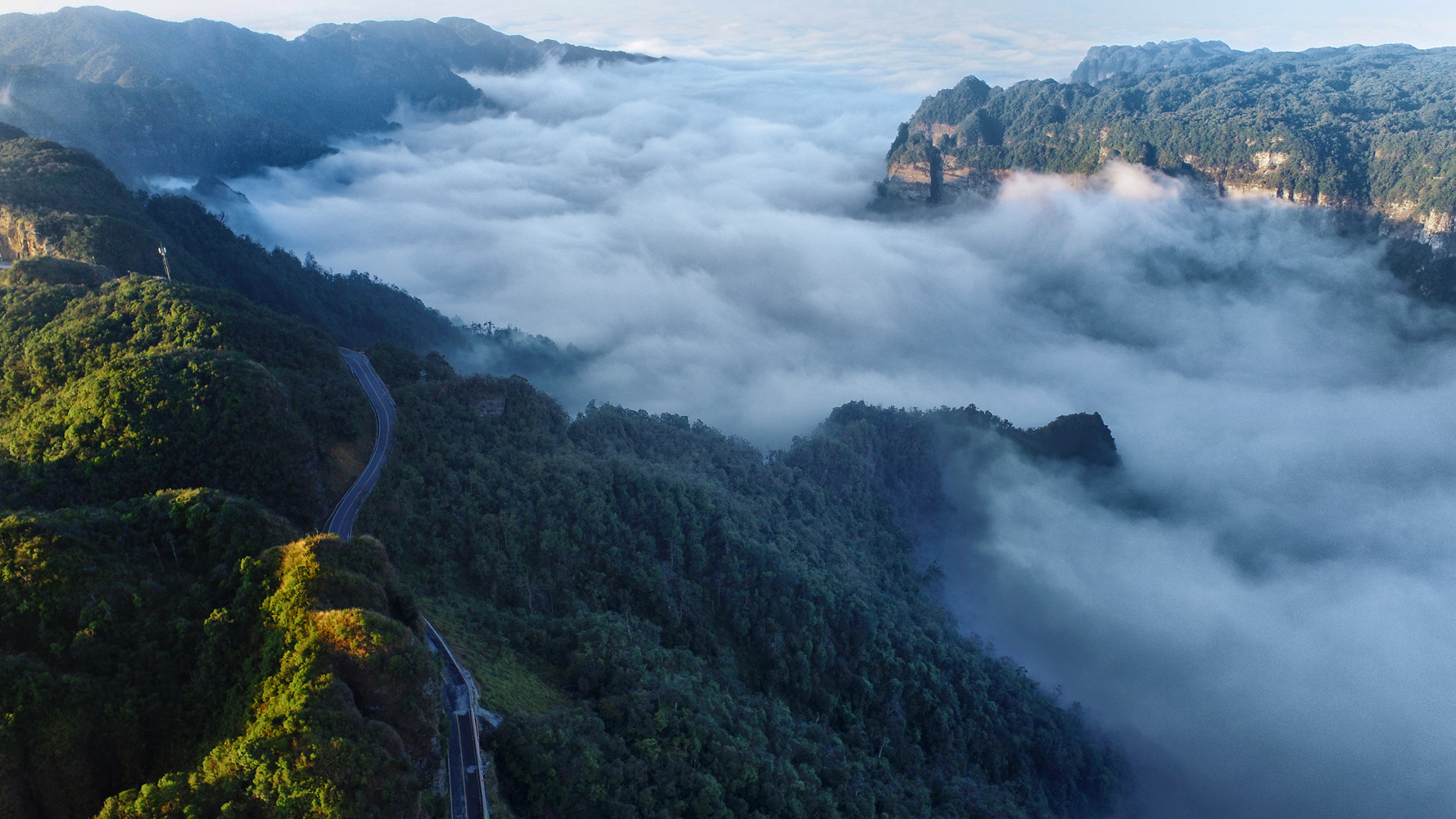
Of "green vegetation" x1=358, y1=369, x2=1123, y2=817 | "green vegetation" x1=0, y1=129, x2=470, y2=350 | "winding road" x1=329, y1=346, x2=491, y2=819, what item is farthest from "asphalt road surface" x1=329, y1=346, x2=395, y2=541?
"green vegetation" x1=0, y1=129, x2=470, y2=350

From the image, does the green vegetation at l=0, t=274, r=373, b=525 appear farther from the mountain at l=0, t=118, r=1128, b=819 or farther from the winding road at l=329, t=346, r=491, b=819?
the winding road at l=329, t=346, r=491, b=819

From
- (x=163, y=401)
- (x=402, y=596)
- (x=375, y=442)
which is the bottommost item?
(x=375, y=442)

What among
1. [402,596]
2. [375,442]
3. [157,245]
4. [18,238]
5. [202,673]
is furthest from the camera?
[157,245]

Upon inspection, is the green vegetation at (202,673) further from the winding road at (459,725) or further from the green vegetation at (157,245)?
the green vegetation at (157,245)

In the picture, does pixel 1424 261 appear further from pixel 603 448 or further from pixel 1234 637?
pixel 603 448

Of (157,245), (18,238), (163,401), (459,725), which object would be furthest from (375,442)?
(18,238)

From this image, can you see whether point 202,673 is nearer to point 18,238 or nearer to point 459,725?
point 459,725
